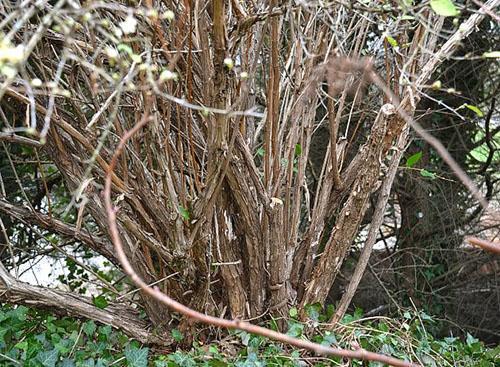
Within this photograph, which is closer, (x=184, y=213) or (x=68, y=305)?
(x=184, y=213)

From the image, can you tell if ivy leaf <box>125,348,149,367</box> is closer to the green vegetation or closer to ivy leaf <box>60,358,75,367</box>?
the green vegetation

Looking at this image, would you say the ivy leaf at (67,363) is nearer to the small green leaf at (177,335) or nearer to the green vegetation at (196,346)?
the green vegetation at (196,346)

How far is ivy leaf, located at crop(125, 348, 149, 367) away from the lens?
228 centimetres

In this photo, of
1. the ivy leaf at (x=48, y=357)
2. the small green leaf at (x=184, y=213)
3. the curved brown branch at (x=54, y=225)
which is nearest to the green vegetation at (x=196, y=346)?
the ivy leaf at (x=48, y=357)

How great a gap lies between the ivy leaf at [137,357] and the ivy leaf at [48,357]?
25cm

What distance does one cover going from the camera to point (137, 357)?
229cm

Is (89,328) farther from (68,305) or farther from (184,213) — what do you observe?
(184,213)

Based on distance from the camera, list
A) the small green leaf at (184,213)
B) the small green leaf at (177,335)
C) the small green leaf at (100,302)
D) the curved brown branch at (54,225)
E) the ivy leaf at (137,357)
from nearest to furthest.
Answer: the small green leaf at (184,213) < the ivy leaf at (137,357) < the small green leaf at (177,335) < the small green leaf at (100,302) < the curved brown branch at (54,225)

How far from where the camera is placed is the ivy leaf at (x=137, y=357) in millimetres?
2281

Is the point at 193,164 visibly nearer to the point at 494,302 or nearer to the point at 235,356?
the point at 235,356

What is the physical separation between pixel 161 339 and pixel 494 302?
10.0 feet

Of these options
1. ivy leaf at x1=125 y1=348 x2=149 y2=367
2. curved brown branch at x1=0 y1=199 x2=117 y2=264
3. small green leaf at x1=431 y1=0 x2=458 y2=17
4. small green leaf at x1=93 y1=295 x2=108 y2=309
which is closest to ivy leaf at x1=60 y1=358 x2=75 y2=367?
ivy leaf at x1=125 y1=348 x2=149 y2=367

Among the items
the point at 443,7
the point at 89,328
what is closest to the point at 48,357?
the point at 89,328

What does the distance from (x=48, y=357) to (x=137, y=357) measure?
314 millimetres
